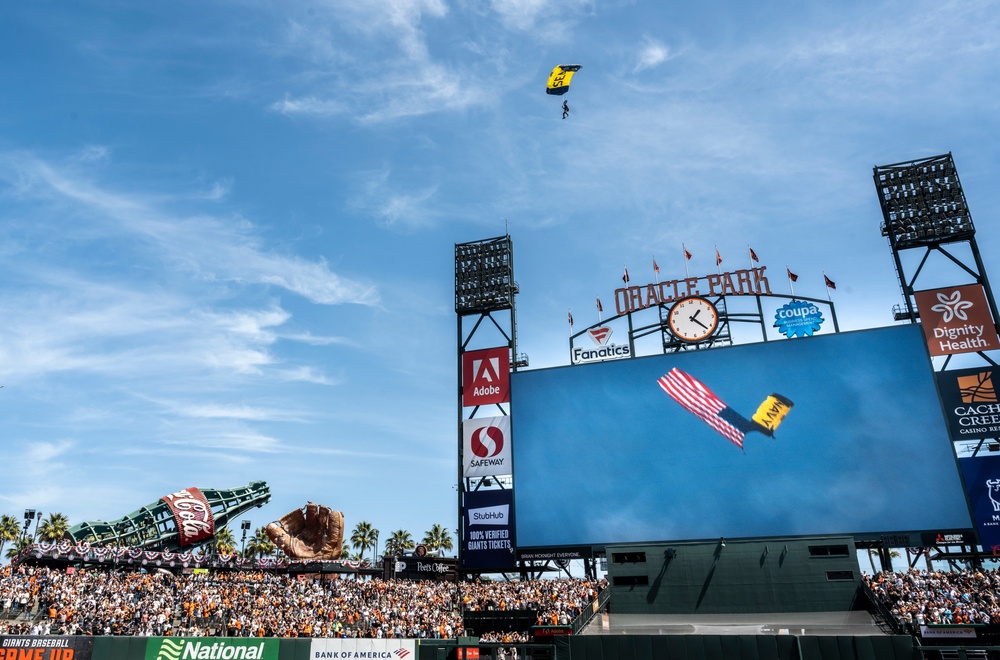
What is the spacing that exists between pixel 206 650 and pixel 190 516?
20.8 metres

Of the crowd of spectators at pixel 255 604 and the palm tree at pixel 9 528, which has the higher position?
the palm tree at pixel 9 528

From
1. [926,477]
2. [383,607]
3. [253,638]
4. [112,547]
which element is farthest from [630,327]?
[112,547]

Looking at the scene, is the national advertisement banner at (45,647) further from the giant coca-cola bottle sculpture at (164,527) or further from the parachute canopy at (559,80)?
the parachute canopy at (559,80)

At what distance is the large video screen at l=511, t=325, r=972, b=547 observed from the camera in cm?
4484

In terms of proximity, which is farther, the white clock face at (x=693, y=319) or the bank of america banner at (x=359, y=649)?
the white clock face at (x=693, y=319)

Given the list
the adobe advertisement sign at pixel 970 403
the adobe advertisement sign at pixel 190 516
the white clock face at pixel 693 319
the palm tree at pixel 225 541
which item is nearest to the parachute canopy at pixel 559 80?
the white clock face at pixel 693 319

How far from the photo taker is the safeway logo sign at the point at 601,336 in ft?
183

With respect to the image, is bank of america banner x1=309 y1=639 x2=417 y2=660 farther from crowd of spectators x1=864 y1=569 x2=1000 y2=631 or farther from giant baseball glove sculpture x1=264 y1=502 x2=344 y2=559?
crowd of spectators x1=864 y1=569 x2=1000 y2=631

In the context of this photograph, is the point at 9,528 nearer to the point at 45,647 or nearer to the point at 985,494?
the point at 45,647

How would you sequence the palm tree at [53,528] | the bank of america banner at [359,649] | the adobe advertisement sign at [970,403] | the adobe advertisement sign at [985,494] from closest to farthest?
the bank of america banner at [359,649], the adobe advertisement sign at [985,494], the adobe advertisement sign at [970,403], the palm tree at [53,528]

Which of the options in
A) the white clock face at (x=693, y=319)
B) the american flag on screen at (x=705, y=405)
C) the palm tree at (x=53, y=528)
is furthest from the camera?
the palm tree at (x=53, y=528)

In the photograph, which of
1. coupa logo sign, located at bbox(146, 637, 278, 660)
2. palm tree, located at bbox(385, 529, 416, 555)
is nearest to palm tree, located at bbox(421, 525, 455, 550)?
palm tree, located at bbox(385, 529, 416, 555)

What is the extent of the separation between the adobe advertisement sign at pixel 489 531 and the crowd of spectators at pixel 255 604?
6.04 ft

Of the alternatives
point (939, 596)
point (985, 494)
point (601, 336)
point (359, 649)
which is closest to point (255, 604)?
point (359, 649)
